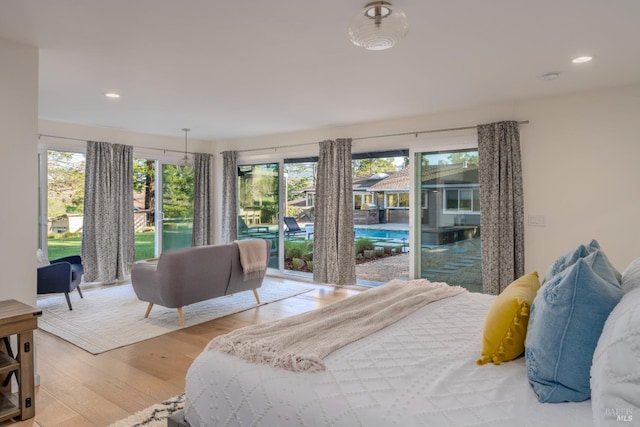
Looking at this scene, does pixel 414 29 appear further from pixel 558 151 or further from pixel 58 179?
pixel 58 179

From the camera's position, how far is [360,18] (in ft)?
7.25

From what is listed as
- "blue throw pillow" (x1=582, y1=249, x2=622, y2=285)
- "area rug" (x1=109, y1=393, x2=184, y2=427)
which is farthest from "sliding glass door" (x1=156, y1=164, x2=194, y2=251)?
"blue throw pillow" (x1=582, y1=249, x2=622, y2=285)

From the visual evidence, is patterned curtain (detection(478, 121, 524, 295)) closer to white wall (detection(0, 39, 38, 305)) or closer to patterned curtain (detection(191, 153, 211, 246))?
white wall (detection(0, 39, 38, 305))

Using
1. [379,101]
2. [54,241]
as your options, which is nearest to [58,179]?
[54,241]

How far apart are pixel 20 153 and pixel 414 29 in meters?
2.85

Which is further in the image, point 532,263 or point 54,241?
point 54,241

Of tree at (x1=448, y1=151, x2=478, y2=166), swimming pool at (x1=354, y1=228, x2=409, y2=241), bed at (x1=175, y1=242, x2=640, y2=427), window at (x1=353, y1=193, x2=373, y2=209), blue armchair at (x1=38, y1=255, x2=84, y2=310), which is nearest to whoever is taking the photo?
bed at (x1=175, y1=242, x2=640, y2=427)

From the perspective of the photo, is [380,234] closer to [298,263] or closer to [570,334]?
[298,263]

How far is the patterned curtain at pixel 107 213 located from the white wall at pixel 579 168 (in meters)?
5.00

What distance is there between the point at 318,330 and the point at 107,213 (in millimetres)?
5126

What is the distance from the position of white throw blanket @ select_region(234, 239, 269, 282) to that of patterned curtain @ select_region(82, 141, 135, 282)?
246 cm

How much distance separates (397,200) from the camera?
6328mm

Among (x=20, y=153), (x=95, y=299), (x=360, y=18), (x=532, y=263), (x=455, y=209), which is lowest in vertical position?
(x=95, y=299)

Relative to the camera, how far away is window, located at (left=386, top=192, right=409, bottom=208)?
20.0 feet
